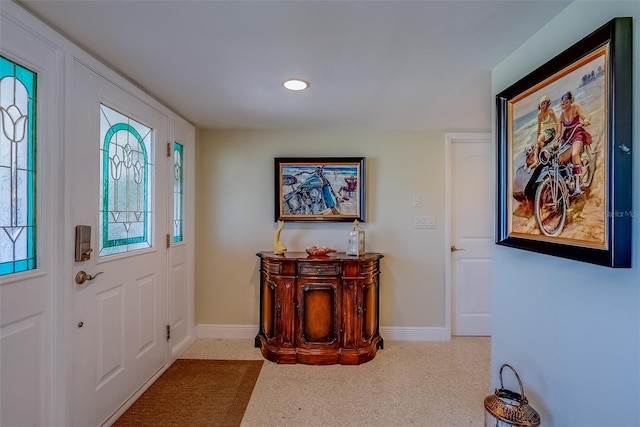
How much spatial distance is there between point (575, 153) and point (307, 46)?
125cm

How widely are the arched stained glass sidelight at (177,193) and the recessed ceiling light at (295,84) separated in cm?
125

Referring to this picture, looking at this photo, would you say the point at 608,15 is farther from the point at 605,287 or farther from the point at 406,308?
the point at 406,308

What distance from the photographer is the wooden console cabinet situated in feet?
8.72

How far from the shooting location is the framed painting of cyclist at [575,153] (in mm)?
1029

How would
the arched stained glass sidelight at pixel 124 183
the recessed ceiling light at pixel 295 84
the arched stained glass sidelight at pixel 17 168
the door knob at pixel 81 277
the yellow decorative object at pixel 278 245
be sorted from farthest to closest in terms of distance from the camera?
the yellow decorative object at pixel 278 245, the recessed ceiling light at pixel 295 84, the arched stained glass sidelight at pixel 124 183, the door knob at pixel 81 277, the arched stained glass sidelight at pixel 17 168

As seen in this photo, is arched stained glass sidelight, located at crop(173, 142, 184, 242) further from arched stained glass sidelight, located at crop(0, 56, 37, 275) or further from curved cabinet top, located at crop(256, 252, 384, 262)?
arched stained glass sidelight, located at crop(0, 56, 37, 275)

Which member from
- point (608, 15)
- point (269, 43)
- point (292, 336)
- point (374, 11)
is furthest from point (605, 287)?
point (292, 336)

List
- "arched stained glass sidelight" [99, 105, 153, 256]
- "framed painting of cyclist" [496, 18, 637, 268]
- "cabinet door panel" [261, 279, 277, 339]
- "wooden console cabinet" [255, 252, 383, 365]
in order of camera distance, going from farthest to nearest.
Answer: "cabinet door panel" [261, 279, 277, 339], "wooden console cabinet" [255, 252, 383, 365], "arched stained glass sidelight" [99, 105, 153, 256], "framed painting of cyclist" [496, 18, 637, 268]

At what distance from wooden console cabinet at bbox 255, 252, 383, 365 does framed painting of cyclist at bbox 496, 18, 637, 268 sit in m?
1.34

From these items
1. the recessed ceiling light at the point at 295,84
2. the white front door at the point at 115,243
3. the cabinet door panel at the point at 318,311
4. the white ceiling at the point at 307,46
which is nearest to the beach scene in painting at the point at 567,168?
the white ceiling at the point at 307,46

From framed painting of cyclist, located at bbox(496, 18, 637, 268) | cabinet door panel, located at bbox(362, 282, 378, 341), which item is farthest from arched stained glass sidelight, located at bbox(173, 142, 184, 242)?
framed painting of cyclist, located at bbox(496, 18, 637, 268)

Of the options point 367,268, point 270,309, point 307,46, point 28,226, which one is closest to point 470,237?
point 367,268

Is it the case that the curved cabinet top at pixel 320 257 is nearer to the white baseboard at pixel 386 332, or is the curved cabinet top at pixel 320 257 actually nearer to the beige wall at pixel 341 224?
the beige wall at pixel 341 224

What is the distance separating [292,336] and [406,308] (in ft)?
3.94
